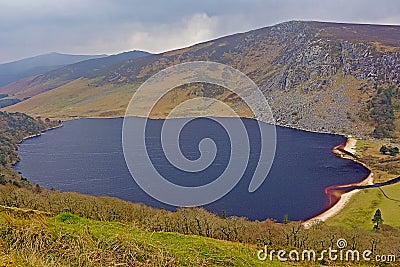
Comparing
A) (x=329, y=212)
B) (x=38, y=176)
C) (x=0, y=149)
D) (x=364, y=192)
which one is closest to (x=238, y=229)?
(x=329, y=212)

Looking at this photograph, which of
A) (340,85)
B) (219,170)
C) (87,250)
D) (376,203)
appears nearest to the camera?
(87,250)

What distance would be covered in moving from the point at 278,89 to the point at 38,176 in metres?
123

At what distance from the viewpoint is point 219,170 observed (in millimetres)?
76875

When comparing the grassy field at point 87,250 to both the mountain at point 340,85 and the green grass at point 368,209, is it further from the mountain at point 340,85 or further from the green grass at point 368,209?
the mountain at point 340,85

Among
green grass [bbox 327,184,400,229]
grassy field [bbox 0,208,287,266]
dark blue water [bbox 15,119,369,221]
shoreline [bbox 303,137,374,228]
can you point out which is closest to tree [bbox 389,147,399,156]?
shoreline [bbox 303,137,374,228]

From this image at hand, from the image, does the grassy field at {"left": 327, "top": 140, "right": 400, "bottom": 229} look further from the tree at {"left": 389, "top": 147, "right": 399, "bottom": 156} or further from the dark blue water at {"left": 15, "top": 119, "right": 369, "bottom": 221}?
the tree at {"left": 389, "top": 147, "right": 399, "bottom": 156}

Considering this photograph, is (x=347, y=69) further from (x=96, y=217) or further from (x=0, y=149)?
(x=96, y=217)

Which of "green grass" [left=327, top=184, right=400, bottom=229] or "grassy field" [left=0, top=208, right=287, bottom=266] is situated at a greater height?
"grassy field" [left=0, top=208, right=287, bottom=266]

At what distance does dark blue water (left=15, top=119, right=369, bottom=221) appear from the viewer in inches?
2411

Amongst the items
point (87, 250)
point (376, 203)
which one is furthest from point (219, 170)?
point (87, 250)

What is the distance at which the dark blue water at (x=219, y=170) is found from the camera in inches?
2411

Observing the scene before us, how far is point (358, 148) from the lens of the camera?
10156 centimetres

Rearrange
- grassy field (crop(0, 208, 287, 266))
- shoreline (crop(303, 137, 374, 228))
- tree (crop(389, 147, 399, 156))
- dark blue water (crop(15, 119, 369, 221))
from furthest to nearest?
tree (crop(389, 147, 399, 156)) < dark blue water (crop(15, 119, 369, 221)) < shoreline (crop(303, 137, 374, 228)) < grassy field (crop(0, 208, 287, 266))

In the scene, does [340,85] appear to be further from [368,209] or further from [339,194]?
[368,209]
